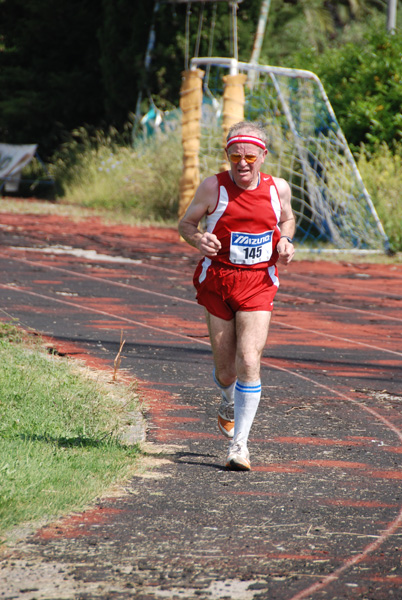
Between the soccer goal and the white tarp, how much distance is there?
28.9 ft

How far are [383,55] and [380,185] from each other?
3124mm

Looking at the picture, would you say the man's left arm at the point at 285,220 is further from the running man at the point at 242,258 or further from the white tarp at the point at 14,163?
the white tarp at the point at 14,163

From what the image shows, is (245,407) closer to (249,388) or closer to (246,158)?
(249,388)

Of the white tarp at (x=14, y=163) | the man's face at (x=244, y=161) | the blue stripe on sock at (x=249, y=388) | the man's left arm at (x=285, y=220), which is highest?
the man's face at (x=244, y=161)

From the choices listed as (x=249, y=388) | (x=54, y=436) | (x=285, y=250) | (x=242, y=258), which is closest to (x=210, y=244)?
(x=242, y=258)

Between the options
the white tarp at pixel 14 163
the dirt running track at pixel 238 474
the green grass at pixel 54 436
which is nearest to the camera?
the dirt running track at pixel 238 474

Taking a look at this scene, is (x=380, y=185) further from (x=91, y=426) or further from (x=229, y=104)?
(x=91, y=426)

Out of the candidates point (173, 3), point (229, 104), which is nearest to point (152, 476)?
point (229, 104)

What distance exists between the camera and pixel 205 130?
19.5m

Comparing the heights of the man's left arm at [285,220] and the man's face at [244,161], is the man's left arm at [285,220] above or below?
below

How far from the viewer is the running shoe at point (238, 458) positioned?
16.2ft

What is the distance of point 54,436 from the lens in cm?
519

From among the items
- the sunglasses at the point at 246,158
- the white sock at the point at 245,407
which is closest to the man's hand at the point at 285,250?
the sunglasses at the point at 246,158

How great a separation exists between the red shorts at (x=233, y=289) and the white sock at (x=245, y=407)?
0.37 m
